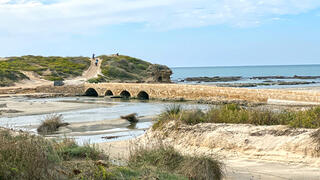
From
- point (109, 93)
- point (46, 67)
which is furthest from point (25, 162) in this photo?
point (46, 67)

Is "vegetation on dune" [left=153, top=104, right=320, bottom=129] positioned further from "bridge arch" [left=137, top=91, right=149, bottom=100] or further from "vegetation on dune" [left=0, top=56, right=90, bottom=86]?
"vegetation on dune" [left=0, top=56, right=90, bottom=86]

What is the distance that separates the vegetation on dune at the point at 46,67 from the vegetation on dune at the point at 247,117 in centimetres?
4838

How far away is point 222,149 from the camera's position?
1262 cm

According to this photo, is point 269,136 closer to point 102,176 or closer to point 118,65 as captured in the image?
point 102,176

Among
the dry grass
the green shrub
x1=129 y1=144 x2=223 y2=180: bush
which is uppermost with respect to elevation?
the green shrub

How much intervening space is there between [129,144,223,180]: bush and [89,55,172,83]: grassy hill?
50.0 m

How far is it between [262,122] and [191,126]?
2192 mm

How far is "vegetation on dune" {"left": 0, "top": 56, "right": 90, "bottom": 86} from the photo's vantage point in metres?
63.3

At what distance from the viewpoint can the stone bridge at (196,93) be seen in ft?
95.3

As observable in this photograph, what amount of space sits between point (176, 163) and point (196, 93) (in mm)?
29755

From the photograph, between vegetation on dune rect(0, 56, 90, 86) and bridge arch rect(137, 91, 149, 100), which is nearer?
bridge arch rect(137, 91, 149, 100)

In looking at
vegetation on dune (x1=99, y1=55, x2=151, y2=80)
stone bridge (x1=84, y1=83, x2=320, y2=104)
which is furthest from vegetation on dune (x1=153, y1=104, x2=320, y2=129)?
vegetation on dune (x1=99, y1=55, x2=151, y2=80)

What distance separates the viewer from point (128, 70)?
78.6 meters

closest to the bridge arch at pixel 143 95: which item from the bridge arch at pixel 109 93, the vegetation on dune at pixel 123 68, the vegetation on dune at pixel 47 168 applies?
the bridge arch at pixel 109 93
